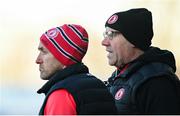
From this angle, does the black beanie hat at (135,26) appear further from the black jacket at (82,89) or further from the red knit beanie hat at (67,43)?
the black jacket at (82,89)

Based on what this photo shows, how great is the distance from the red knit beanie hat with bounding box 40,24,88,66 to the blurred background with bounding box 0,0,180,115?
1.57 m

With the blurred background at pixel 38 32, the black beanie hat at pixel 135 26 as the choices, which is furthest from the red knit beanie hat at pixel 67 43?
the blurred background at pixel 38 32

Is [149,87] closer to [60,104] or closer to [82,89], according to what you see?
[82,89]

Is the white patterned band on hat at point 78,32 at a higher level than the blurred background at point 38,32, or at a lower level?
higher

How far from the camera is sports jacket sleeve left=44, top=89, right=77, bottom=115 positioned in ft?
7.17

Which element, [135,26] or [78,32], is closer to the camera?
[78,32]

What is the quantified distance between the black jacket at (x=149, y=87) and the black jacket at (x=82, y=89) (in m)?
0.24

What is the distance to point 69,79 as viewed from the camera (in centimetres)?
231

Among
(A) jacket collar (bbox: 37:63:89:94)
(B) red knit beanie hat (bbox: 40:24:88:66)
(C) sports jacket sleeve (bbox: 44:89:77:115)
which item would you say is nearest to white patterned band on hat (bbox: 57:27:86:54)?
(B) red knit beanie hat (bbox: 40:24:88:66)

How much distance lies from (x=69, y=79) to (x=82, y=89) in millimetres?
74

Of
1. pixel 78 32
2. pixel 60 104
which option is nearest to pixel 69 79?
pixel 60 104

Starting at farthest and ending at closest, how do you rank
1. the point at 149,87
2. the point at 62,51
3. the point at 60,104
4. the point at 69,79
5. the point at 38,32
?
1. the point at 38,32
2. the point at 149,87
3. the point at 62,51
4. the point at 69,79
5. the point at 60,104

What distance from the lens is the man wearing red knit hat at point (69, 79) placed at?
7.30 ft

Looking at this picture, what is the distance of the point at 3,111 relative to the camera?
164 inches
